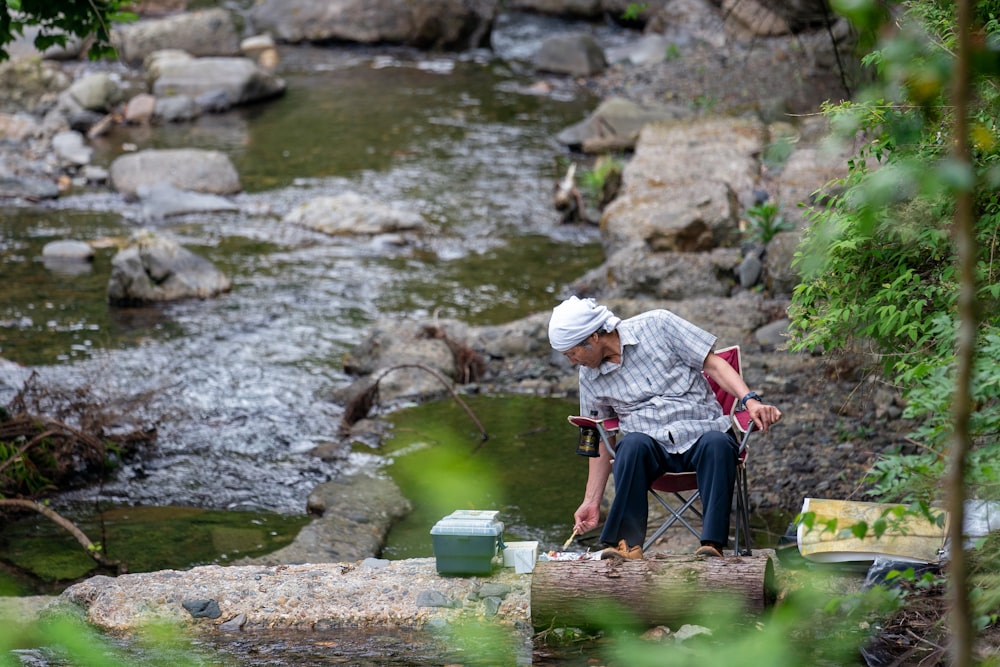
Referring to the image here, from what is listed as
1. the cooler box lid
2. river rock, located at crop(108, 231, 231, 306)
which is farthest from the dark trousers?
river rock, located at crop(108, 231, 231, 306)

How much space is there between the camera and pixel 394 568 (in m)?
4.80

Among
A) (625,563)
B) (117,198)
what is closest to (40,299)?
(117,198)

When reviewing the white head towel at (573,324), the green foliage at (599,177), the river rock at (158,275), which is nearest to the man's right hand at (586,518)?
the white head towel at (573,324)

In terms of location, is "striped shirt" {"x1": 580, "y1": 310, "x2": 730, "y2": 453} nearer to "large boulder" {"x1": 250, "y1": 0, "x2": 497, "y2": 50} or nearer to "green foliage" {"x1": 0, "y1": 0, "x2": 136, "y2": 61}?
"green foliage" {"x1": 0, "y1": 0, "x2": 136, "y2": 61}

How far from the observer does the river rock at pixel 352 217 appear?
12.5 meters

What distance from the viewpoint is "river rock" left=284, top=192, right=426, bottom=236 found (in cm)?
1249

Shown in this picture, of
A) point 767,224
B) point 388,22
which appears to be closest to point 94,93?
point 388,22

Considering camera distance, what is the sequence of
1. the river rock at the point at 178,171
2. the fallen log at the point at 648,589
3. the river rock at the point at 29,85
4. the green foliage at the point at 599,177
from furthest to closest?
the river rock at the point at 29,85 < the river rock at the point at 178,171 < the green foliage at the point at 599,177 < the fallen log at the point at 648,589

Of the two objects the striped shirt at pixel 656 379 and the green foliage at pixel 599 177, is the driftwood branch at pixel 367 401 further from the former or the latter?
the green foliage at pixel 599 177

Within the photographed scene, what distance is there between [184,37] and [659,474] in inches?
681

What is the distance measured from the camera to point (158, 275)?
10.7 meters

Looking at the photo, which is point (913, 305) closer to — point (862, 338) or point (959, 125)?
point (862, 338)

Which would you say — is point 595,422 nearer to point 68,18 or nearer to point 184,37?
point 68,18

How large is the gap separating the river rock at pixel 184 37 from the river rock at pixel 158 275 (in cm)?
983
